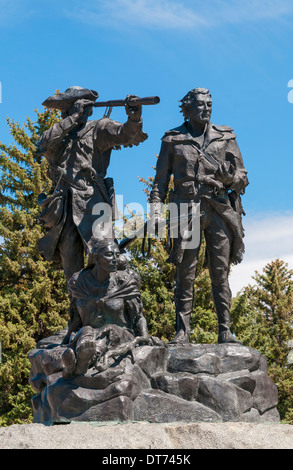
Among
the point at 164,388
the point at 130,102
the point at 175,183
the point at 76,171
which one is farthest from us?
the point at 76,171

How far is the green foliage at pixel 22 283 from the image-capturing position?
50.9ft

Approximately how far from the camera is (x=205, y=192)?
7957 millimetres

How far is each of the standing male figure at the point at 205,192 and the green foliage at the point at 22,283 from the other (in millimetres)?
8124

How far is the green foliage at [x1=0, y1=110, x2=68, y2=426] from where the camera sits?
15.5 m

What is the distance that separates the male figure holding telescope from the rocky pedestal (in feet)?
4.17

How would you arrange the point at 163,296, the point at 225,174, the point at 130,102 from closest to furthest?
the point at 130,102
the point at 225,174
the point at 163,296

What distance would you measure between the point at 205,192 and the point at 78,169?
4.74ft

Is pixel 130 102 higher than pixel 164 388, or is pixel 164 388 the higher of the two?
pixel 130 102

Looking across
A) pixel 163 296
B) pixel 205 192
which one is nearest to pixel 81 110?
pixel 205 192

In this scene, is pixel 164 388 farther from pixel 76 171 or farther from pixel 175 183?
pixel 76 171

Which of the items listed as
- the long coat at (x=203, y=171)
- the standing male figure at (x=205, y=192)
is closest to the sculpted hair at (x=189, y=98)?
the standing male figure at (x=205, y=192)

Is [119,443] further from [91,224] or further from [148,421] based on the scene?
[91,224]

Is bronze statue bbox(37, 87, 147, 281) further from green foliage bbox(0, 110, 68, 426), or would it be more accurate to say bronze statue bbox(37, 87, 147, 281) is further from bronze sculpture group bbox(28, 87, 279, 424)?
green foliage bbox(0, 110, 68, 426)
